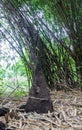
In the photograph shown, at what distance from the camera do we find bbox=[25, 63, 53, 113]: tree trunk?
2256 mm

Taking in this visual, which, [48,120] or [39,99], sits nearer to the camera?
[48,120]

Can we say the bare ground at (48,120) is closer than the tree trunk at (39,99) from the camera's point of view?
Yes

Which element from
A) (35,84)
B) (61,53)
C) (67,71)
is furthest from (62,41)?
(35,84)

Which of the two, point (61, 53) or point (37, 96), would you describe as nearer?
point (37, 96)

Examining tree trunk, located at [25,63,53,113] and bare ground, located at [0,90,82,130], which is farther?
tree trunk, located at [25,63,53,113]

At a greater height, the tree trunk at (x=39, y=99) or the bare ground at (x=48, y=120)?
the tree trunk at (x=39, y=99)

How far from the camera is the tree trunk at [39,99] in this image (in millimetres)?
2256

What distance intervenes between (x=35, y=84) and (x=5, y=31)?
48.7 inches

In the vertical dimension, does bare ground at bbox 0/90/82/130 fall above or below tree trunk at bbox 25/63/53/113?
below

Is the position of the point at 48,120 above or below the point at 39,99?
below

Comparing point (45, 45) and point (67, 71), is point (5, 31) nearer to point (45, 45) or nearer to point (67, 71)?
point (45, 45)

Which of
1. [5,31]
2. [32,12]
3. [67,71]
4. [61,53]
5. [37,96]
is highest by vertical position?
[32,12]

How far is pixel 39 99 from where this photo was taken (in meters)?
2.27

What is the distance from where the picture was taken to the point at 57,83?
357cm
